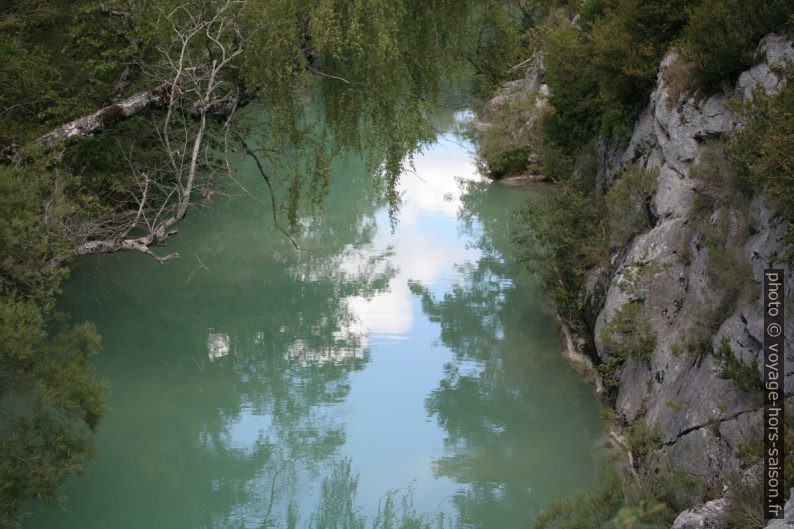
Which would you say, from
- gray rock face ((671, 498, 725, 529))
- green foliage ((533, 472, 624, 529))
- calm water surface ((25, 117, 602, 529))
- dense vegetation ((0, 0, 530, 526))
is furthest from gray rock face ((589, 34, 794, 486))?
dense vegetation ((0, 0, 530, 526))

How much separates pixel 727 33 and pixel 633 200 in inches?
92.1

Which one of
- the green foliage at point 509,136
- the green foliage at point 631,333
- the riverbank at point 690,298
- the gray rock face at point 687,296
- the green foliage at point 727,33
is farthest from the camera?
the green foliage at point 509,136

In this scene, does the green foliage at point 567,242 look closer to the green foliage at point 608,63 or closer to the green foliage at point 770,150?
the green foliage at point 608,63

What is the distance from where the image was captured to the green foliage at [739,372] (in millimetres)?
7566

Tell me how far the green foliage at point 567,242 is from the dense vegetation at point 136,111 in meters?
2.27

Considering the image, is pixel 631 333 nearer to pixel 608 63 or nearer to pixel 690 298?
pixel 690 298

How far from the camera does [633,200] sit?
11.5 m

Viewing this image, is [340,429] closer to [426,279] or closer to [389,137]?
[389,137]

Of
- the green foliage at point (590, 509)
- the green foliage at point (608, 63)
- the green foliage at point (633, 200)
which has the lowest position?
the green foliage at point (590, 509)

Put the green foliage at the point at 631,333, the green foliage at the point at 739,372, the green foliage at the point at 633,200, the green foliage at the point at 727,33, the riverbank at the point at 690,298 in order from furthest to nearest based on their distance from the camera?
1. the green foliage at the point at 633,200
2. the green foliage at the point at 631,333
3. the green foliage at the point at 727,33
4. the riverbank at the point at 690,298
5. the green foliage at the point at 739,372

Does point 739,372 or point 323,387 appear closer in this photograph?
point 739,372

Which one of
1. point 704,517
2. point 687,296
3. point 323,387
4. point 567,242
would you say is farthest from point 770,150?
point 323,387

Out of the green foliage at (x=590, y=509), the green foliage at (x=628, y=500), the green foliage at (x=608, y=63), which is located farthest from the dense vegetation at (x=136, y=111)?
the green foliage at (x=628, y=500)

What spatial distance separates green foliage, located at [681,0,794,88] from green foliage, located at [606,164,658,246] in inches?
52.8
